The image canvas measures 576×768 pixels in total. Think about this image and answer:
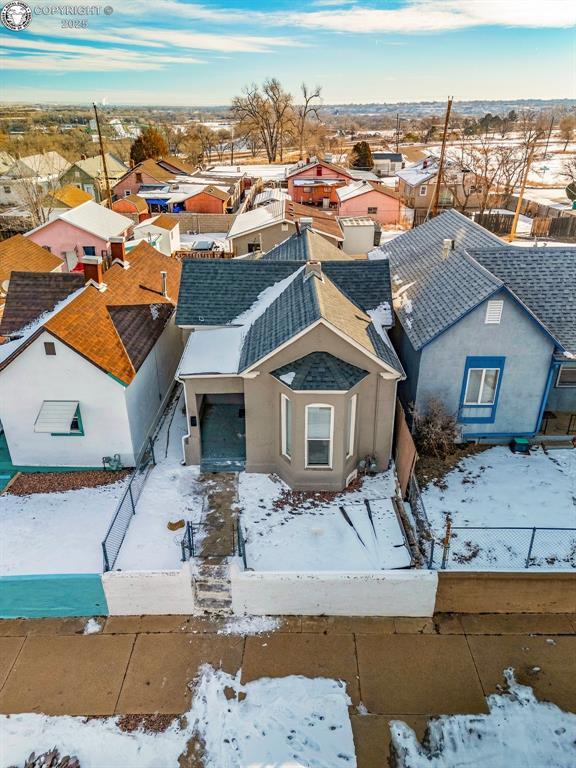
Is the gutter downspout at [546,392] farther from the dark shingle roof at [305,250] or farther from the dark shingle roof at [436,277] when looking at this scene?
the dark shingle roof at [305,250]

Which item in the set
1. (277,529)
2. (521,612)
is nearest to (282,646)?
(277,529)

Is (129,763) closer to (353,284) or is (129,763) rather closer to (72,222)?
(353,284)

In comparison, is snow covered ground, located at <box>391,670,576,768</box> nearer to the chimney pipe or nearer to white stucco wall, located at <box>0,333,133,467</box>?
white stucco wall, located at <box>0,333,133,467</box>

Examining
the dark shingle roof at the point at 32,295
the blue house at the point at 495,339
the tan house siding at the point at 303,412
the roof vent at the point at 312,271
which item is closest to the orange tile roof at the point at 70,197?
the dark shingle roof at the point at 32,295

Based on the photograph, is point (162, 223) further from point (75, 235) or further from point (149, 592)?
Result: point (149, 592)

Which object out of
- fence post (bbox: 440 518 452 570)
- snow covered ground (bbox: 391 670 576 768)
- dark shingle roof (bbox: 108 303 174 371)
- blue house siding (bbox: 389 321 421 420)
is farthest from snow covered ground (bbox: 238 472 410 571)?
dark shingle roof (bbox: 108 303 174 371)

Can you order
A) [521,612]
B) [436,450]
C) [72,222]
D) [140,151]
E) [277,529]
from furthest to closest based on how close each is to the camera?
1. [140,151]
2. [72,222]
3. [436,450]
4. [277,529]
5. [521,612]
